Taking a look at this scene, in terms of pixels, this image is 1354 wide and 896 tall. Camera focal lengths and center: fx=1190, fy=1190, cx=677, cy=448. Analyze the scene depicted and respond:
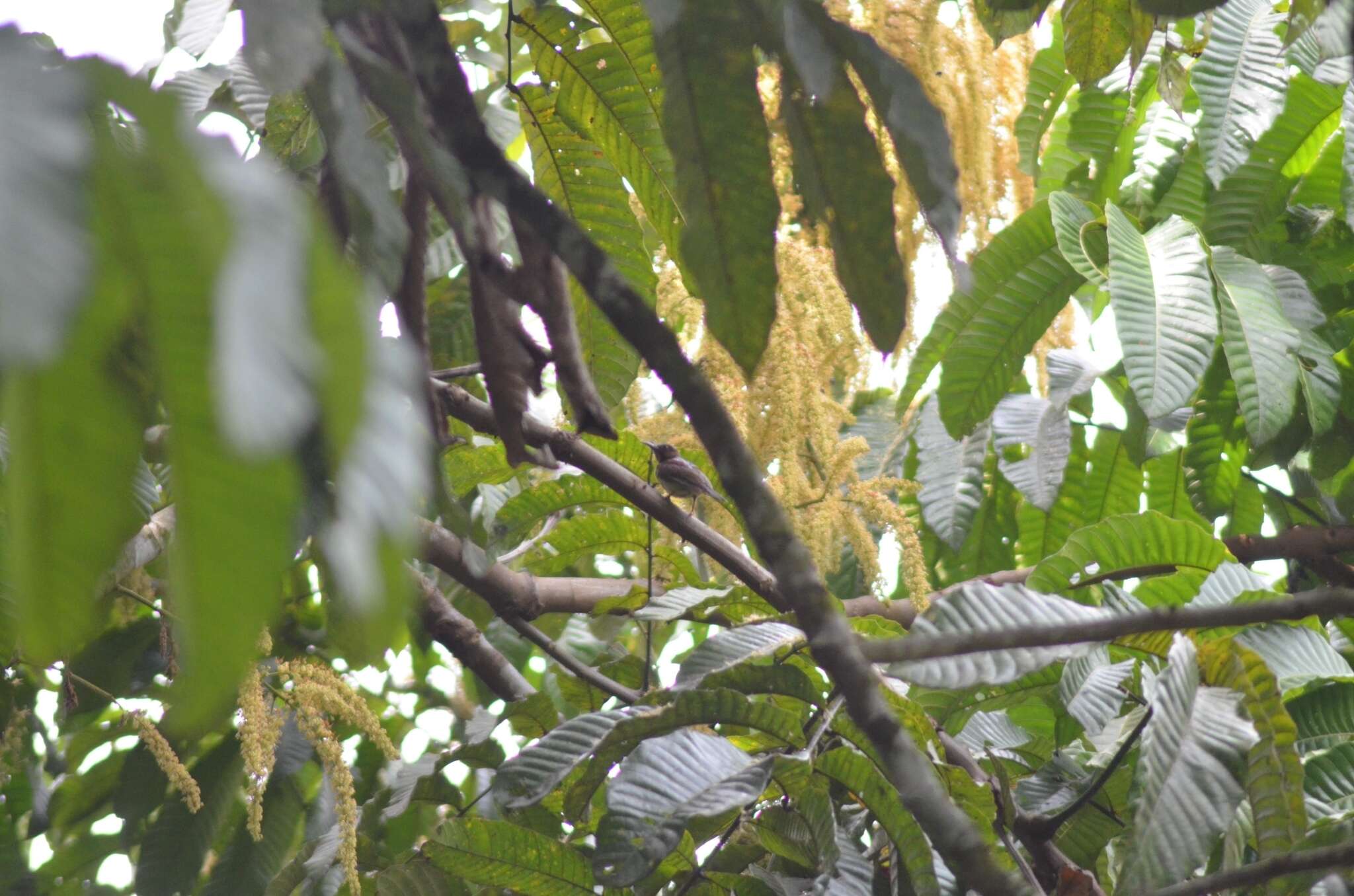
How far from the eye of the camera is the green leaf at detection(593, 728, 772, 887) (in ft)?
2.64

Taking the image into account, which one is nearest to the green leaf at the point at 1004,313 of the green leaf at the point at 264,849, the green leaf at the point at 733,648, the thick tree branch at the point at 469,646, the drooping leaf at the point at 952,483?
the drooping leaf at the point at 952,483

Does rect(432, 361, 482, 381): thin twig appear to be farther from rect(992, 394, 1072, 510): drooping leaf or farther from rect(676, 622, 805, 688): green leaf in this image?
rect(992, 394, 1072, 510): drooping leaf

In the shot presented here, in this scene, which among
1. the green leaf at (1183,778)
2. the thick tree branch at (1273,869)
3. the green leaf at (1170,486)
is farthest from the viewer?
the green leaf at (1170,486)

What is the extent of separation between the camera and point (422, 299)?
593 mm

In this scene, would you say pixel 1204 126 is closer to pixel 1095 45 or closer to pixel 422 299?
pixel 1095 45

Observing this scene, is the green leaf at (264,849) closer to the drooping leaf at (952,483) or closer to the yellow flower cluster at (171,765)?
the yellow flower cluster at (171,765)

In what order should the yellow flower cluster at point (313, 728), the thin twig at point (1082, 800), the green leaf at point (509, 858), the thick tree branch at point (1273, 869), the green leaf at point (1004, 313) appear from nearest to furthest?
the thick tree branch at point (1273, 869)
the thin twig at point (1082, 800)
the green leaf at point (509, 858)
the yellow flower cluster at point (313, 728)
the green leaf at point (1004, 313)

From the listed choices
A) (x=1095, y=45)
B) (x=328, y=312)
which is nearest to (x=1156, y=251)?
(x=1095, y=45)

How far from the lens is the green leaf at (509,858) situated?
0.97 m

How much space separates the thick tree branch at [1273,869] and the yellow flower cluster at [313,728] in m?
0.67

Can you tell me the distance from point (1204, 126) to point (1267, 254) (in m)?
0.31

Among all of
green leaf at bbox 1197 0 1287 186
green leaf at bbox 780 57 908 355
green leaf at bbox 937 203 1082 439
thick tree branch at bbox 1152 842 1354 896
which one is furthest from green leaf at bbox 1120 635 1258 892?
green leaf at bbox 1197 0 1287 186

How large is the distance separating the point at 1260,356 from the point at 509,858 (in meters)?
0.89

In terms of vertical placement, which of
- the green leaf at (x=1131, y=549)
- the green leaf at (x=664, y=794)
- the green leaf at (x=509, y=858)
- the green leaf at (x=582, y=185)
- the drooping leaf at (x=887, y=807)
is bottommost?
the green leaf at (x=509, y=858)
